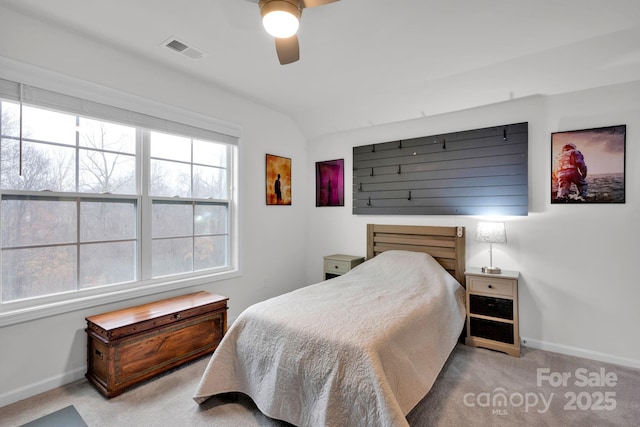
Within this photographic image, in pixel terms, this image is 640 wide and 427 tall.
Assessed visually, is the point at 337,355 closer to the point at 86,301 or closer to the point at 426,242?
the point at 86,301

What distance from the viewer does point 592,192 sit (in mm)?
2621

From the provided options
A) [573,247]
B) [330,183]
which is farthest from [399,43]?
[573,247]

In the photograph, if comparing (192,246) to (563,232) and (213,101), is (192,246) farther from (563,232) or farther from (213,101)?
(563,232)

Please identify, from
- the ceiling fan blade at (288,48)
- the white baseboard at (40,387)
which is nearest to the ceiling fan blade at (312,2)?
the ceiling fan blade at (288,48)

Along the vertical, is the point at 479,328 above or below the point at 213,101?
below

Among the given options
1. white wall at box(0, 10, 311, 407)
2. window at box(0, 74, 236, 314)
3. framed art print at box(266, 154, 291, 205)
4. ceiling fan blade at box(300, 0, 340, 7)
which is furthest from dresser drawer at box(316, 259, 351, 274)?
ceiling fan blade at box(300, 0, 340, 7)

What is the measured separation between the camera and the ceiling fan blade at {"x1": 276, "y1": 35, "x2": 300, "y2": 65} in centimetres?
177

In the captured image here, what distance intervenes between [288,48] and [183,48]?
1132mm

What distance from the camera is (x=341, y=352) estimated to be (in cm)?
161

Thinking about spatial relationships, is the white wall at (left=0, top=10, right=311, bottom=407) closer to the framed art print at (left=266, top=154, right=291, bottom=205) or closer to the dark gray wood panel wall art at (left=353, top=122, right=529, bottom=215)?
the framed art print at (left=266, top=154, right=291, bottom=205)

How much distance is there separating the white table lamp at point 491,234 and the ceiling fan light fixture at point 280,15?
2.43m

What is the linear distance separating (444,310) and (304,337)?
4.40 feet

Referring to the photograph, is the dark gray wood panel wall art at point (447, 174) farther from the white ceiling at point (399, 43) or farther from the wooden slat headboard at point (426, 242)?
the white ceiling at point (399, 43)

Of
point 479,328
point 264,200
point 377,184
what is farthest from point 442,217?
point 264,200
